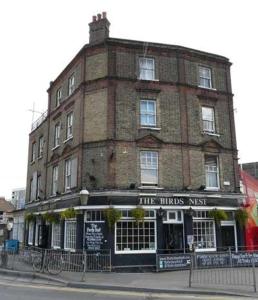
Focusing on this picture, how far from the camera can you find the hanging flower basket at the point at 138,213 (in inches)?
805

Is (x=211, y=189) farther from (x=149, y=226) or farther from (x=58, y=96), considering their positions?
(x=58, y=96)

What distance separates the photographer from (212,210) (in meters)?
22.4

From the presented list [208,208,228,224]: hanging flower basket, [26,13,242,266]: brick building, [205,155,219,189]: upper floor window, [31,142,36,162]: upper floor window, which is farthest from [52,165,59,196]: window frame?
[208,208,228,224]: hanging flower basket

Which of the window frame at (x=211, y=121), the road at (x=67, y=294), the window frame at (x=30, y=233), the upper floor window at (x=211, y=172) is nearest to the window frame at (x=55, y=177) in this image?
the window frame at (x=30, y=233)

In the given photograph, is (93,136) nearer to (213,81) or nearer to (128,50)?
(128,50)

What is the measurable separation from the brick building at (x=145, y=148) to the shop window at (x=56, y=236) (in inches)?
2.6

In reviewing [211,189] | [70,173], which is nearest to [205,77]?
[211,189]

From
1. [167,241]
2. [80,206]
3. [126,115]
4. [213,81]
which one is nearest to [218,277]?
[167,241]

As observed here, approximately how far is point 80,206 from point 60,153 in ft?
20.8

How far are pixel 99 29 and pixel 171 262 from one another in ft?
47.8

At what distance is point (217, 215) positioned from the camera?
72.9 ft

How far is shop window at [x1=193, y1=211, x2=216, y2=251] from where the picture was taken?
22141 millimetres

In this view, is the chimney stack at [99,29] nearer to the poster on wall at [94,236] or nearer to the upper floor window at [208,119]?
the upper floor window at [208,119]

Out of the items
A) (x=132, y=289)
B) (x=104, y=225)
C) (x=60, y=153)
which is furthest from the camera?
(x=60, y=153)
